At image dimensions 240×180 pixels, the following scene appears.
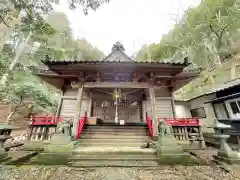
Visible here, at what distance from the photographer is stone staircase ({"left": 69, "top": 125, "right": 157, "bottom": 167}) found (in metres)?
4.59

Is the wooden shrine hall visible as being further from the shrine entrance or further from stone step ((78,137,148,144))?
stone step ((78,137,148,144))

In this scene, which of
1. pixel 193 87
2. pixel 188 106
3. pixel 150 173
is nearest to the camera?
pixel 150 173

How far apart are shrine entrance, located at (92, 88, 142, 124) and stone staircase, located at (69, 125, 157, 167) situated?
3.07m

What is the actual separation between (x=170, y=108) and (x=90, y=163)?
7.09m

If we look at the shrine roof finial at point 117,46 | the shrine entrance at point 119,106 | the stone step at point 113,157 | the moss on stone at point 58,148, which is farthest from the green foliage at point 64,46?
Answer: the stone step at point 113,157

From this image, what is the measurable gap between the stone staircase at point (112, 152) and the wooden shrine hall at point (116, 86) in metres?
1.06

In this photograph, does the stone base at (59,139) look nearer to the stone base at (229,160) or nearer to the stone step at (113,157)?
the stone step at (113,157)

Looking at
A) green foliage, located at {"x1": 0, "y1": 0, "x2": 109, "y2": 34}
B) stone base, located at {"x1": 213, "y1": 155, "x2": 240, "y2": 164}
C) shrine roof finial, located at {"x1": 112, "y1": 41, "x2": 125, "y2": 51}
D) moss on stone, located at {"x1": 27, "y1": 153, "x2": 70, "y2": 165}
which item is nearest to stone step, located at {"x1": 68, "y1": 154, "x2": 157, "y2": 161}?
moss on stone, located at {"x1": 27, "y1": 153, "x2": 70, "y2": 165}

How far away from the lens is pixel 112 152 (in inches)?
205

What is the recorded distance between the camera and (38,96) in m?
12.1

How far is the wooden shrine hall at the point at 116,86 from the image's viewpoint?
251 inches

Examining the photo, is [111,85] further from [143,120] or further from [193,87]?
[193,87]

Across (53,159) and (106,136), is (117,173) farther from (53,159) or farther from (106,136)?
(106,136)

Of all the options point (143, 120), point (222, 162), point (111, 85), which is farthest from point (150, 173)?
point (143, 120)
